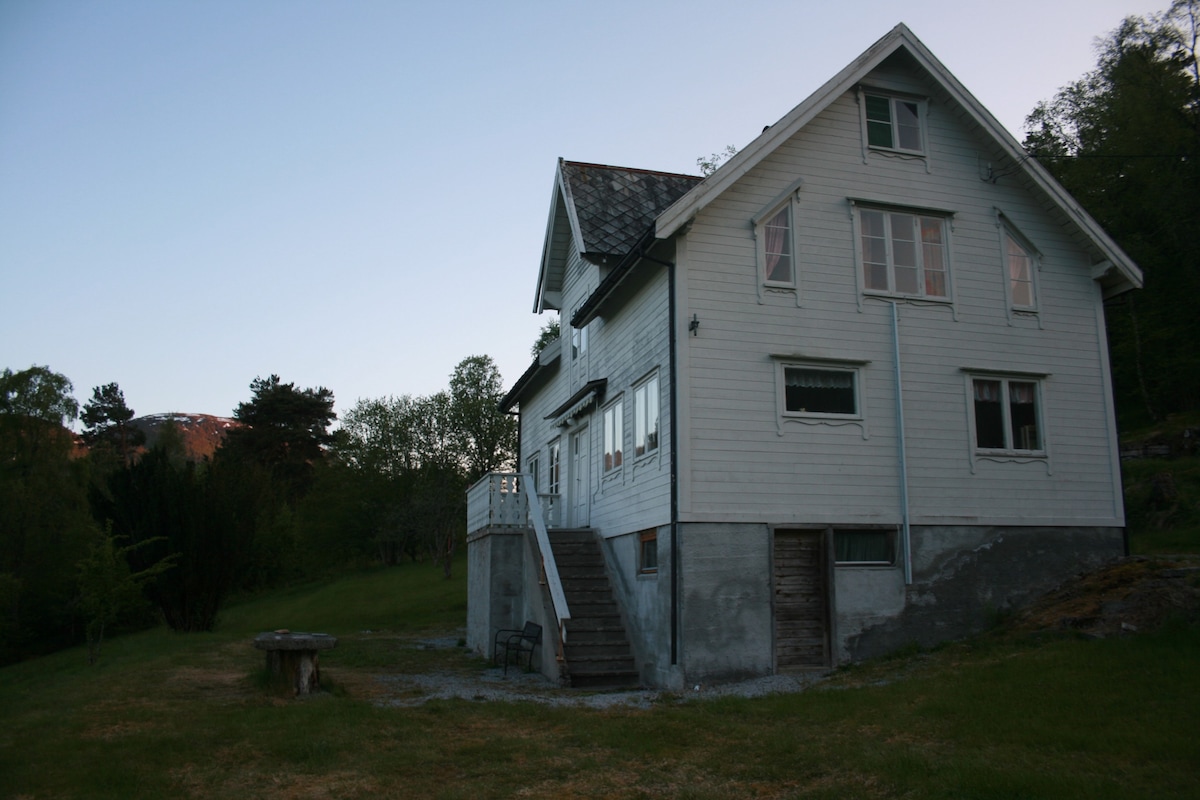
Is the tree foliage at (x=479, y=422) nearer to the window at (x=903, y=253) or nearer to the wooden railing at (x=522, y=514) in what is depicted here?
the wooden railing at (x=522, y=514)

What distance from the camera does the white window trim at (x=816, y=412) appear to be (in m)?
14.7

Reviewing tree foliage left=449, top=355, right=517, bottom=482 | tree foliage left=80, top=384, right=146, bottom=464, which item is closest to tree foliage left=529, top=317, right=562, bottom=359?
tree foliage left=449, top=355, right=517, bottom=482

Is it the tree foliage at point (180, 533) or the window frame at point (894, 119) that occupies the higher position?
the window frame at point (894, 119)

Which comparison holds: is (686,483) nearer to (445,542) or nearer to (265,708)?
(265,708)

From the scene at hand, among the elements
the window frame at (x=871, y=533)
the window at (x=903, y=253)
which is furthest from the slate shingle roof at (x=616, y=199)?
the window frame at (x=871, y=533)

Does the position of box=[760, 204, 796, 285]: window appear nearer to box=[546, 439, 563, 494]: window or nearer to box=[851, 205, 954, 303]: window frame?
box=[851, 205, 954, 303]: window frame

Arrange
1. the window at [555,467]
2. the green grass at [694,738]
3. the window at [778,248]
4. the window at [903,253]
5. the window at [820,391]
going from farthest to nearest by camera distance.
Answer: the window at [555,467], the window at [903,253], the window at [778,248], the window at [820,391], the green grass at [694,738]

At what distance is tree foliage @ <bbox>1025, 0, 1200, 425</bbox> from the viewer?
3325 cm

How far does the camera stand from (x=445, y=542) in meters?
57.7

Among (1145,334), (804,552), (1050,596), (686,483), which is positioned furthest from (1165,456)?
(686,483)

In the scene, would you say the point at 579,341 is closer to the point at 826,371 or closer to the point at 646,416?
the point at 646,416

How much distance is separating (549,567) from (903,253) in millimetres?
8221

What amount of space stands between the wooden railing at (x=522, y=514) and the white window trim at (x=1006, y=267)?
9.13 m

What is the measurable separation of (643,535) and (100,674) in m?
9.71
